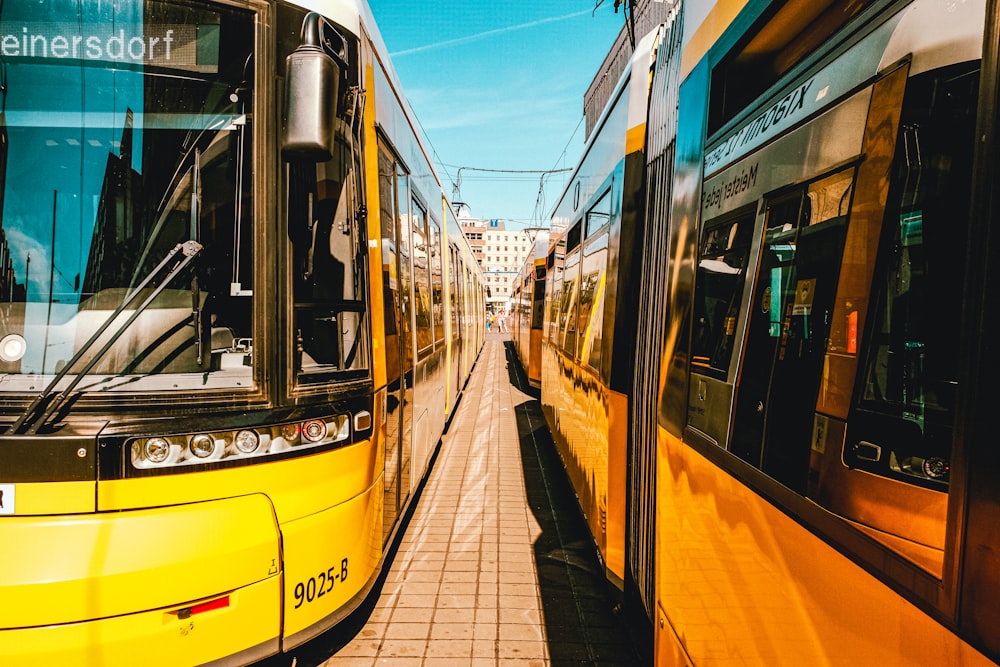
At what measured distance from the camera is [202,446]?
257 centimetres

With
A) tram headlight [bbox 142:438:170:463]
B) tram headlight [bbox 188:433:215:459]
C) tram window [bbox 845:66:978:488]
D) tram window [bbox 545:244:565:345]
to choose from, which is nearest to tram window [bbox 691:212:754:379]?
tram window [bbox 845:66:978:488]

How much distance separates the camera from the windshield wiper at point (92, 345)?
2.33 m

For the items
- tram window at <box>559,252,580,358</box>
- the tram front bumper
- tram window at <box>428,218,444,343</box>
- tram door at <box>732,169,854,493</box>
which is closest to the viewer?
tram door at <box>732,169,854,493</box>

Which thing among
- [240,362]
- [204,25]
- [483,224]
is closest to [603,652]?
[240,362]

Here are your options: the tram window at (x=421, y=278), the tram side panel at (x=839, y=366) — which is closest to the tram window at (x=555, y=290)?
the tram window at (x=421, y=278)

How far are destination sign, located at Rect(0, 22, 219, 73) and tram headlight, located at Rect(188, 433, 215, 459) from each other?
5.12ft

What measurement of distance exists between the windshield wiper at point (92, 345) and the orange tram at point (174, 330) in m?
0.01

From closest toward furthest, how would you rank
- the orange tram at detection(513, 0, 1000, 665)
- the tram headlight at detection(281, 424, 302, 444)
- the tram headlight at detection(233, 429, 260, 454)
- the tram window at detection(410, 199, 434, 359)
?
the orange tram at detection(513, 0, 1000, 665) < the tram headlight at detection(233, 429, 260, 454) < the tram headlight at detection(281, 424, 302, 444) < the tram window at detection(410, 199, 434, 359)

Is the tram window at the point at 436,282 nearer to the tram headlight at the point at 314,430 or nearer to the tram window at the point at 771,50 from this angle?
the tram headlight at the point at 314,430

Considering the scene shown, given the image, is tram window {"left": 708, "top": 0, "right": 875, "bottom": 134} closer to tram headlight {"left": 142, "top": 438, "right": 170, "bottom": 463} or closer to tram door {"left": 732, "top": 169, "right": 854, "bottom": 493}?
tram door {"left": 732, "top": 169, "right": 854, "bottom": 493}

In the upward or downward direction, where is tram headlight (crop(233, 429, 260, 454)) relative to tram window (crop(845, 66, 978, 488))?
downward

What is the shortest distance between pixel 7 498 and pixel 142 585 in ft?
1.93

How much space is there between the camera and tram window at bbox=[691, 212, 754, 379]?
2135mm

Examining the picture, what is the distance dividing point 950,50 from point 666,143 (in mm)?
2117
